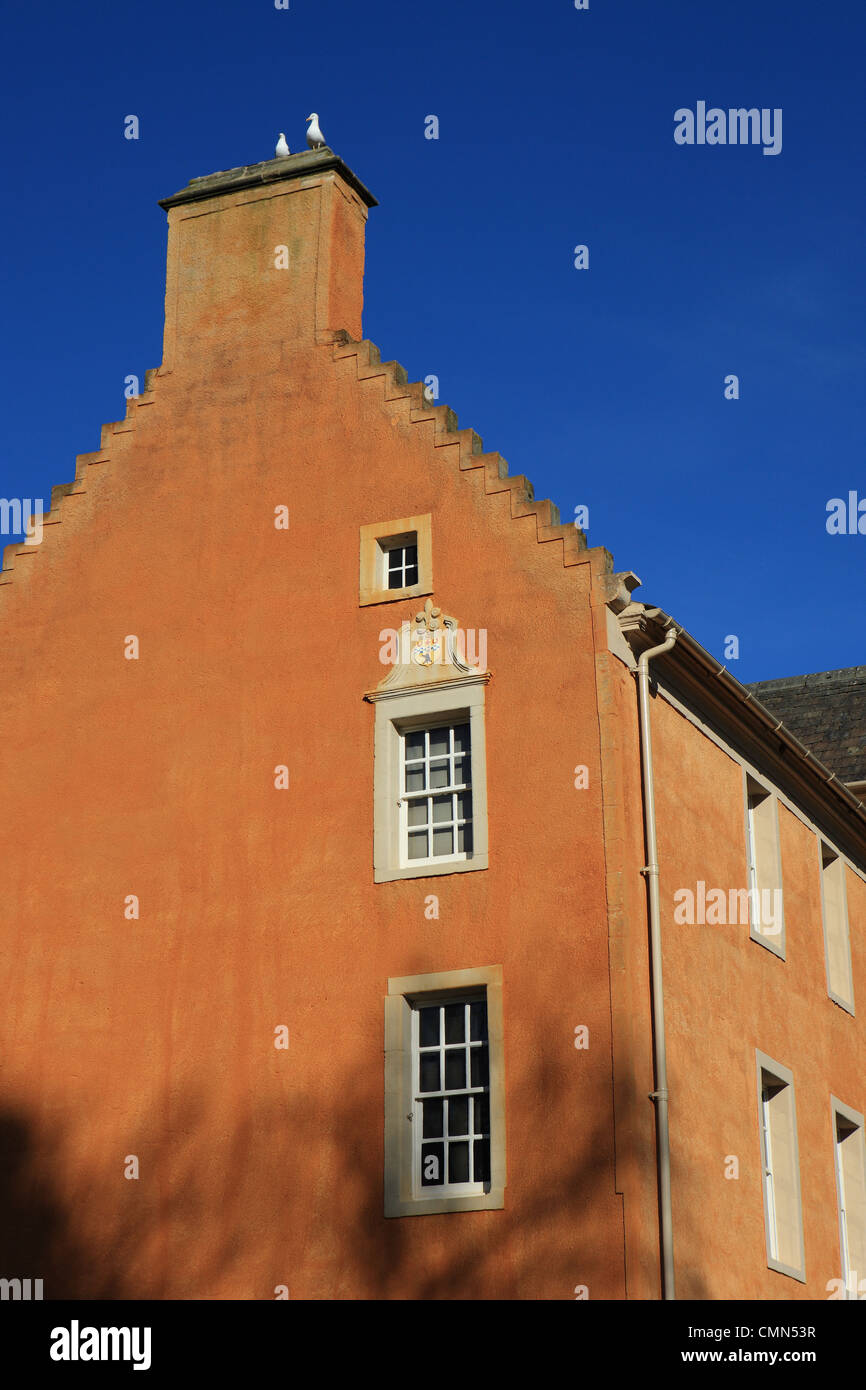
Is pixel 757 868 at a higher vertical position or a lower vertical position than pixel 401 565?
lower

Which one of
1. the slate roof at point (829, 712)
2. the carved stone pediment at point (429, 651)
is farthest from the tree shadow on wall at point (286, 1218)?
the slate roof at point (829, 712)

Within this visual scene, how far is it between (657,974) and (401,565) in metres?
6.02

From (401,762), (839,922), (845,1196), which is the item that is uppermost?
(401,762)

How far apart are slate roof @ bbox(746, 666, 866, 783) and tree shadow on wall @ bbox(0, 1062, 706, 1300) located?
14.5 metres

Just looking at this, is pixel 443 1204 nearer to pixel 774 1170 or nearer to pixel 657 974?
pixel 657 974

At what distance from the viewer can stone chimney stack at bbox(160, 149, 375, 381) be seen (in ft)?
81.4

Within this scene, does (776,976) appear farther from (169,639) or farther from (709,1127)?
(169,639)

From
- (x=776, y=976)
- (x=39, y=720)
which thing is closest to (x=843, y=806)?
(x=776, y=976)

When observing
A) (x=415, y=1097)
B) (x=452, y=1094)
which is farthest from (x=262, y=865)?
(x=452, y=1094)

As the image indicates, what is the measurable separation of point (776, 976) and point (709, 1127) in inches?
137

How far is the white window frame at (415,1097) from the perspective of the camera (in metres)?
19.5

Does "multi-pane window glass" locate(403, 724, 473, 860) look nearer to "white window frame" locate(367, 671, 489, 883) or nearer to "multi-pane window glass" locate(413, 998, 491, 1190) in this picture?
"white window frame" locate(367, 671, 489, 883)

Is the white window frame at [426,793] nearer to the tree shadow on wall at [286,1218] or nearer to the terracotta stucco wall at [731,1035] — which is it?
the terracotta stucco wall at [731,1035]

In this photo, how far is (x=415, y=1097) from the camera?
2033 cm
